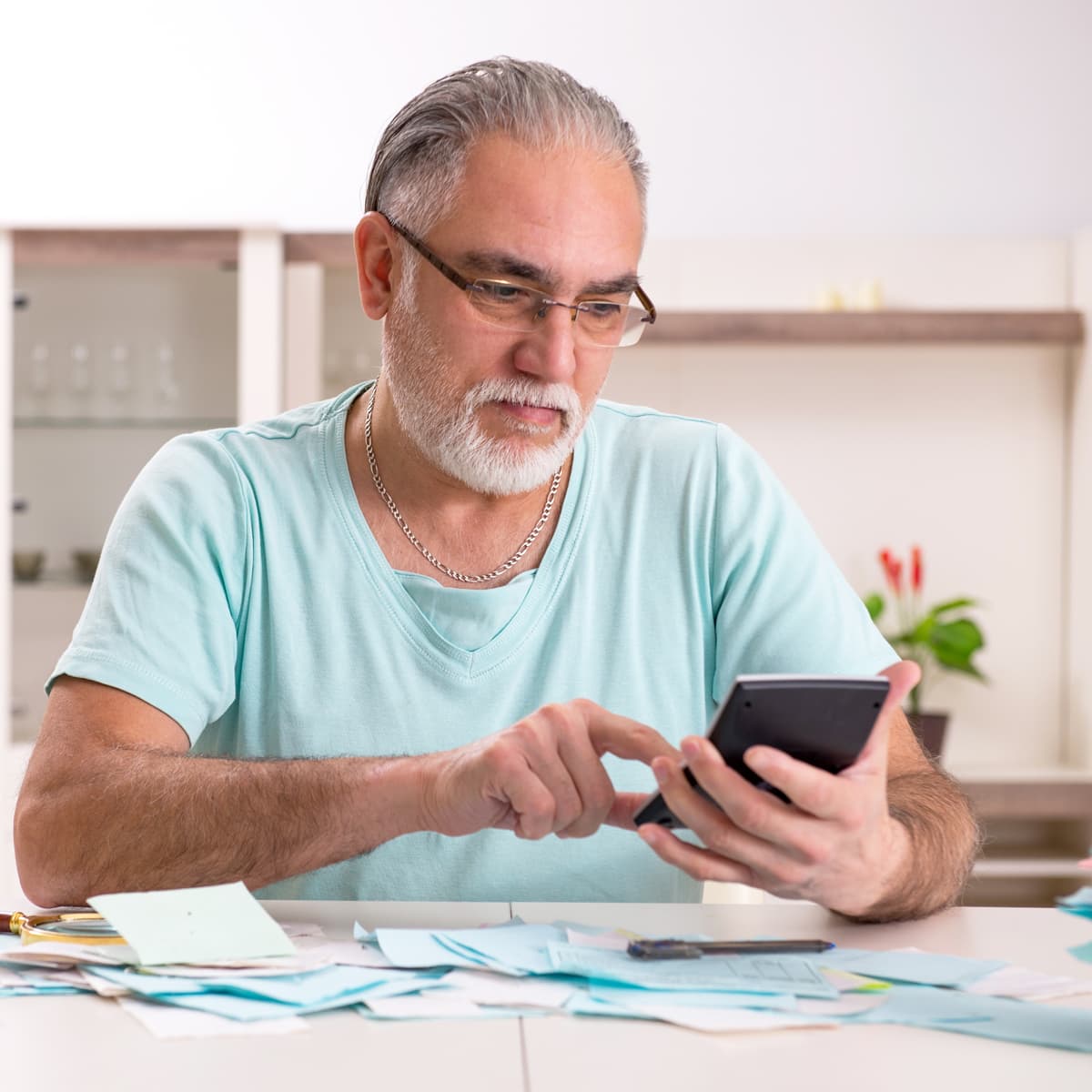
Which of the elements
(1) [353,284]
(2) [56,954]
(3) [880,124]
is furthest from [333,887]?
(3) [880,124]

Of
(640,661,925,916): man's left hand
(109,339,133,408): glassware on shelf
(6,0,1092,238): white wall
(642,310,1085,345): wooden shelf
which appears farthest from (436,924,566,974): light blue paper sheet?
(6,0,1092,238): white wall

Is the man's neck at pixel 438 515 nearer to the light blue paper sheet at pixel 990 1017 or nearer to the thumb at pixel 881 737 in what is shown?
the thumb at pixel 881 737

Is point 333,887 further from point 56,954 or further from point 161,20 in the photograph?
point 161,20

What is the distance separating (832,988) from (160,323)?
298cm

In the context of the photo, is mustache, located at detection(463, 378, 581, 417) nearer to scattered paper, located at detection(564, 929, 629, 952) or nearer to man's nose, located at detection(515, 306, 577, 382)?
man's nose, located at detection(515, 306, 577, 382)

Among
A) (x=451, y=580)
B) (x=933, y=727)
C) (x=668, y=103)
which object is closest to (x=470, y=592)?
(x=451, y=580)

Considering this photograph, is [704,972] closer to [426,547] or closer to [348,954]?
[348,954]

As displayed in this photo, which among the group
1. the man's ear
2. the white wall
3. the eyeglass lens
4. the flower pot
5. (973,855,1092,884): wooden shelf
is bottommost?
(973,855,1092,884): wooden shelf

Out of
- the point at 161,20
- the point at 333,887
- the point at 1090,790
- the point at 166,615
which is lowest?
the point at 1090,790

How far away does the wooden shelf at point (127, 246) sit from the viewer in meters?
3.43

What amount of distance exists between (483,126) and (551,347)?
9.6 inches

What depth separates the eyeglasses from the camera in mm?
1433

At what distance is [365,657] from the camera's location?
1.52 meters

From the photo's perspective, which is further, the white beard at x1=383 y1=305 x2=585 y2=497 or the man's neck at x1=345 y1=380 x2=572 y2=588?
the man's neck at x1=345 y1=380 x2=572 y2=588
